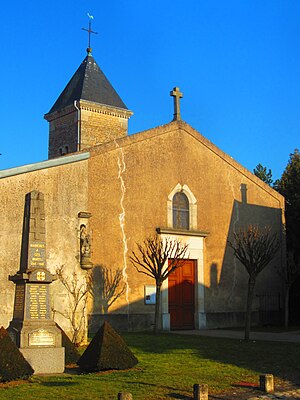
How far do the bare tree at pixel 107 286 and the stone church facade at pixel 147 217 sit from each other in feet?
0.28

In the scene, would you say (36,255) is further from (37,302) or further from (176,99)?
(176,99)

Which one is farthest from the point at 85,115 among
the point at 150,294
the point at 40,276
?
the point at 40,276

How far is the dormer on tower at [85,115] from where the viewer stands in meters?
30.4

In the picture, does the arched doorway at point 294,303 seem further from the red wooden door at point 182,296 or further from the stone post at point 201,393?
the stone post at point 201,393

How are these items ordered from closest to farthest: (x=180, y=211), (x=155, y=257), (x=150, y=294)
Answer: (x=155, y=257) → (x=150, y=294) → (x=180, y=211)

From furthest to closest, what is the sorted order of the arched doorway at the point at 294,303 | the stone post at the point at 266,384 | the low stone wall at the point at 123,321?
1. the arched doorway at the point at 294,303
2. the low stone wall at the point at 123,321
3. the stone post at the point at 266,384

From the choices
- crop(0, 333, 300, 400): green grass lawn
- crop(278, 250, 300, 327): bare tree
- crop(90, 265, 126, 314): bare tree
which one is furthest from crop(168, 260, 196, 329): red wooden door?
crop(0, 333, 300, 400): green grass lawn

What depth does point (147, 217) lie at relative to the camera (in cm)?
1888

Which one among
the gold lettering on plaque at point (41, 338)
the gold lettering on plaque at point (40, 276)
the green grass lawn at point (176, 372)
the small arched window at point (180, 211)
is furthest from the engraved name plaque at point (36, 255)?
the small arched window at point (180, 211)

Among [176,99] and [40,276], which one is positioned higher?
[176,99]

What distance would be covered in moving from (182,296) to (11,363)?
438 inches

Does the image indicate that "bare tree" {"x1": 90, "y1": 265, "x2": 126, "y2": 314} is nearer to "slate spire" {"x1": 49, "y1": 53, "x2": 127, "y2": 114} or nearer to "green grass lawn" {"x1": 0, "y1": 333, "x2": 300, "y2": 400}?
"green grass lawn" {"x1": 0, "y1": 333, "x2": 300, "y2": 400}

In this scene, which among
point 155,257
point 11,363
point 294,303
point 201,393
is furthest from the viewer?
point 294,303

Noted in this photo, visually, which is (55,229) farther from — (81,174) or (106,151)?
(106,151)
